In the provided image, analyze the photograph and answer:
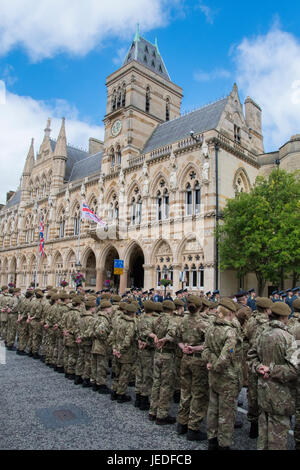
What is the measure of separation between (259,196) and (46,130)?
32288 millimetres

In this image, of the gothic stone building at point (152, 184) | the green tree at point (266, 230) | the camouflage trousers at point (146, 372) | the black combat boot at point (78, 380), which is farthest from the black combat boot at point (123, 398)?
the gothic stone building at point (152, 184)

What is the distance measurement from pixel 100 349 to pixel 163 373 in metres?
1.91

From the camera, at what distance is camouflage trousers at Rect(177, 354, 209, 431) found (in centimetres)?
494

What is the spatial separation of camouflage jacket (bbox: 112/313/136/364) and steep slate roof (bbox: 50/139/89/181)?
32.2 meters

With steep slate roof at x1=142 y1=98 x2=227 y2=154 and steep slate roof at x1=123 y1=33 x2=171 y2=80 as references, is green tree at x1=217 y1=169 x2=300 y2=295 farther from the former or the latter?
steep slate roof at x1=123 y1=33 x2=171 y2=80

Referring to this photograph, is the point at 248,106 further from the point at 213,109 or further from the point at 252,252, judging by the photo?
the point at 252,252

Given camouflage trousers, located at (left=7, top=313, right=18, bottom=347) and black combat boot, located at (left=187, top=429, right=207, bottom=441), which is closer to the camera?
black combat boot, located at (left=187, top=429, right=207, bottom=441)

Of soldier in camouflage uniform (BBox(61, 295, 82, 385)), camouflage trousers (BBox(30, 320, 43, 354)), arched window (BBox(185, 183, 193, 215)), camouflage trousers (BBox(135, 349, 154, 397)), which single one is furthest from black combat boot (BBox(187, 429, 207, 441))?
arched window (BBox(185, 183, 193, 215))

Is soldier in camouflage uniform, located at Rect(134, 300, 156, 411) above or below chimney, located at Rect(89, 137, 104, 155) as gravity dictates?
below

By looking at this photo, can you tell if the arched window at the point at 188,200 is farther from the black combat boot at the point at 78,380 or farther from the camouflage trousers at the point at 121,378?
the camouflage trousers at the point at 121,378

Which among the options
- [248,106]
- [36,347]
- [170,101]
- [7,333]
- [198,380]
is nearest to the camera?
[198,380]

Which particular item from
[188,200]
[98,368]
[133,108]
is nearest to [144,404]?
[98,368]

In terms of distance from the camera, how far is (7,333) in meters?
12.0

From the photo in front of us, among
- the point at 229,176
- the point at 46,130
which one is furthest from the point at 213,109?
the point at 46,130
